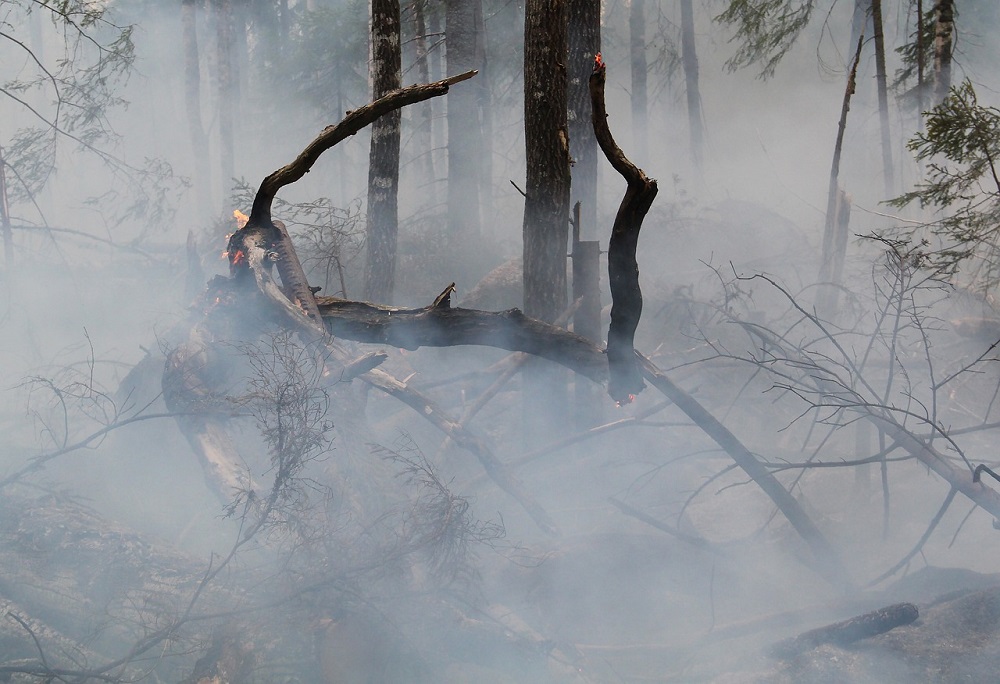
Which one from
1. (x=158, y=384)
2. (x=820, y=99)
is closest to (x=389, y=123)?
(x=158, y=384)

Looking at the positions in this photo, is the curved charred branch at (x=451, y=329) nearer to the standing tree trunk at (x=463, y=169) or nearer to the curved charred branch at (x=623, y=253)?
the curved charred branch at (x=623, y=253)

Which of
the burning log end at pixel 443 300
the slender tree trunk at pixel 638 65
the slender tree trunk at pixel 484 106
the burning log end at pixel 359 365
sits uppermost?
the slender tree trunk at pixel 638 65

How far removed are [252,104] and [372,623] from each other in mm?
26419

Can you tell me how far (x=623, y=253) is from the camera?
3902mm

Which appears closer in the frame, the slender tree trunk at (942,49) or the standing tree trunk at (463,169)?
the slender tree trunk at (942,49)

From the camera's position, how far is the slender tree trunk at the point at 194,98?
71.3 ft

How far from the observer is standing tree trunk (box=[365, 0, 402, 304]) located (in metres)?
8.42

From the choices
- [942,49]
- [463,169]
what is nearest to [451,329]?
[942,49]

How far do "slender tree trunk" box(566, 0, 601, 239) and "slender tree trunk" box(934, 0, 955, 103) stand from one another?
4.08m

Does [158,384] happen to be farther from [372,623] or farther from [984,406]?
[984,406]

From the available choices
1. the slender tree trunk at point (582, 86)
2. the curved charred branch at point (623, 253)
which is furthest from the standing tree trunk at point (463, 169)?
the curved charred branch at point (623, 253)

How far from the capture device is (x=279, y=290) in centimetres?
489

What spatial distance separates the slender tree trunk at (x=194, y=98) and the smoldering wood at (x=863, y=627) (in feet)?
70.5

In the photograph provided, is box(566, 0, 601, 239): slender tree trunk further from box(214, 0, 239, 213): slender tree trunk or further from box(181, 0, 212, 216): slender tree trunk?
box(181, 0, 212, 216): slender tree trunk
